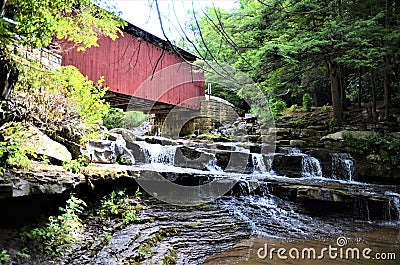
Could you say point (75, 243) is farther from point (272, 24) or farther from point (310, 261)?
point (272, 24)

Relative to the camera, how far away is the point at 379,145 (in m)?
9.15

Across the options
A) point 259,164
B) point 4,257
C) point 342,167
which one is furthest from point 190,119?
point 4,257

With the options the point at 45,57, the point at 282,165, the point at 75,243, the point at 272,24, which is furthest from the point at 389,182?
the point at 45,57

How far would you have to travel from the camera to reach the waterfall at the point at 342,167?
8.85m

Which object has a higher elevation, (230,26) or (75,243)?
(230,26)

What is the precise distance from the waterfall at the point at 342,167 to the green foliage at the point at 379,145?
2.55 ft

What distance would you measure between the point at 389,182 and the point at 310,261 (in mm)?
6525

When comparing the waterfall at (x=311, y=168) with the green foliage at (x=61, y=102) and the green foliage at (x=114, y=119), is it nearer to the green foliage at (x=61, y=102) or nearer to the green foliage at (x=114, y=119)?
the green foliage at (x=61, y=102)

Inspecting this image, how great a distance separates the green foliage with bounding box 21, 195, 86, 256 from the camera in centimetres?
307

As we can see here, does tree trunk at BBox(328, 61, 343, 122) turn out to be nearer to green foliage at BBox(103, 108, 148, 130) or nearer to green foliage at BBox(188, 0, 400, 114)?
green foliage at BBox(188, 0, 400, 114)

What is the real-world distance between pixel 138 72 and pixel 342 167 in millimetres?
7422

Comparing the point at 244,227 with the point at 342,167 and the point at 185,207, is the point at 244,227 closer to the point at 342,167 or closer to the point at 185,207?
the point at 185,207

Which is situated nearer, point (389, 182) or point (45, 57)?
point (45, 57)

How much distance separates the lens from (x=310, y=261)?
369 cm
